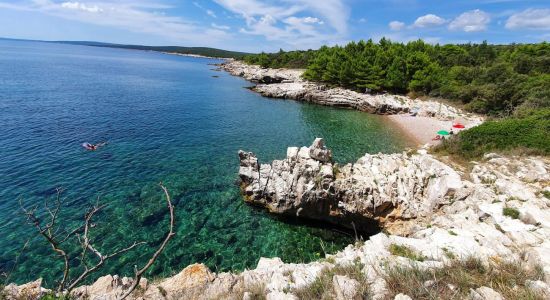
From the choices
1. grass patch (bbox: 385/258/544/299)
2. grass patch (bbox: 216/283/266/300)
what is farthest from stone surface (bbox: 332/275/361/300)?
grass patch (bbox: 216/283/266/300)

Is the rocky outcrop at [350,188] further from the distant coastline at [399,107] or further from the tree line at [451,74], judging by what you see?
the tree line at [451,74]

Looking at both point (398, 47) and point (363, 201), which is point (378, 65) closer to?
point (398, 47)

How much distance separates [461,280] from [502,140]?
21.2 metres

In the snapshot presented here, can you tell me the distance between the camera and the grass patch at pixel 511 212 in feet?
40.3

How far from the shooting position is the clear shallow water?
51.9ft

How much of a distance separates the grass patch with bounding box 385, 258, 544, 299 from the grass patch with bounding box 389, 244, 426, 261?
121cm

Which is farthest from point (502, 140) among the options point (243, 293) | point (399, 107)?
point (399, 107)

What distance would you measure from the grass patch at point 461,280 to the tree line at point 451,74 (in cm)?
3634

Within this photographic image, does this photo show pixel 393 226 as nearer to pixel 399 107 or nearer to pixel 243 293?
pixel 243 293

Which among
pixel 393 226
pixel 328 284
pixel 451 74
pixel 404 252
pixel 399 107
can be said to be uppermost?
pixel 451 74

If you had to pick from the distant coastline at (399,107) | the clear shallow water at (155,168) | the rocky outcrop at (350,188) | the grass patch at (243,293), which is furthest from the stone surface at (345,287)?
the distant coastline at (399,107)

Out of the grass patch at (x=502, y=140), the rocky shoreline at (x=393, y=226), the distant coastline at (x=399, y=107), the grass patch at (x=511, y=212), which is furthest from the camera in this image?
the distant coastline at (x=399, y=107)

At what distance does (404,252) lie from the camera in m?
9.95

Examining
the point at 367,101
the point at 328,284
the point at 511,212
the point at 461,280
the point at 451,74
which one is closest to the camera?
the point at 461,280
